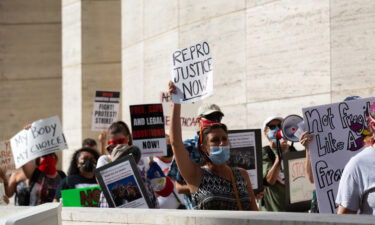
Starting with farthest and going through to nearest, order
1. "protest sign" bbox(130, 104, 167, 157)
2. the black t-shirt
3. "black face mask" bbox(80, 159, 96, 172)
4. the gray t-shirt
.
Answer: "protest sign" bbox(130, 104, 167, 157) → "black face mask" bbox(80, 159, 96, 172) → the black t-shirt → the gray t-shirt

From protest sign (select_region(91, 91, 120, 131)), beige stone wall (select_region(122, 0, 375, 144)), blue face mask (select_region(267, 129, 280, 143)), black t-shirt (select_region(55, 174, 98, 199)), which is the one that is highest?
beige stone wall (select_region(122, 0, 375, 144))

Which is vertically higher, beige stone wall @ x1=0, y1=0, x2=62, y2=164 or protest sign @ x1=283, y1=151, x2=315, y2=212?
beige stone wall @ x1=0, y1=0, x2=62, y2=164

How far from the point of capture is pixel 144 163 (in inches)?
343

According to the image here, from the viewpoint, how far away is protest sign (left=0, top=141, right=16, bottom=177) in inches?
474

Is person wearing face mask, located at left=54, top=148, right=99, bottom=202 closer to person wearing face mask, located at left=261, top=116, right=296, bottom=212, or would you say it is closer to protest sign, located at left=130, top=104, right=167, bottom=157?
protest sign, located at left=130, top=104, right=167, bottom=157

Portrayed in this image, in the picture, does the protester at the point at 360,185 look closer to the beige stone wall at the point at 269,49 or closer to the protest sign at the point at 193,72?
the protest sign at the point at 193,72

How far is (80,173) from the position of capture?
9.35 meters

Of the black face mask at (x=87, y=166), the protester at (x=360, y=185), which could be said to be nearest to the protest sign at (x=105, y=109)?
the black face mask at (x=87, y=166)

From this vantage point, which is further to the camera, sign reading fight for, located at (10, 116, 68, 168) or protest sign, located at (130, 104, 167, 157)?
sign reading fight for, located at (10, 116, 68, 168)

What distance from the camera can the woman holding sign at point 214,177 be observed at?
5969 mm

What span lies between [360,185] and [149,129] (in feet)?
18.0

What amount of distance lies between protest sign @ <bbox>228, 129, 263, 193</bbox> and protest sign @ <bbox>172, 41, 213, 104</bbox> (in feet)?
4.40

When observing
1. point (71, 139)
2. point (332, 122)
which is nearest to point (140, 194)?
point (332, 122)

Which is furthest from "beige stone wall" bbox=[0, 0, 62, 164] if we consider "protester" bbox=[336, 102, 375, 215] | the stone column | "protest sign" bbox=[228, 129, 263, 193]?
"protester" bbox=[336, 102, 375, 215]
